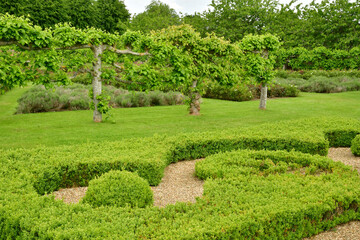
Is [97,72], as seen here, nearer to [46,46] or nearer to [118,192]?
[46,46]

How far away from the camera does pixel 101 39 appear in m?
10.8

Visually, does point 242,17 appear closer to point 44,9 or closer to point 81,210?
point 44,9

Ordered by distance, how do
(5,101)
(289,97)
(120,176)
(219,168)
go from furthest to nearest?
(289,97) < (5,101) < (219,168) < (120,176)

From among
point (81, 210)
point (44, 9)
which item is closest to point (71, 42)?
point (81, 210)

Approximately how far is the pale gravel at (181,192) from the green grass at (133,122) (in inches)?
88.8

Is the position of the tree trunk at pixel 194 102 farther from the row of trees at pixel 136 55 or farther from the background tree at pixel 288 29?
the background tree at pixel 288 29

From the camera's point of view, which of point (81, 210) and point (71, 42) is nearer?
point (81, 210)

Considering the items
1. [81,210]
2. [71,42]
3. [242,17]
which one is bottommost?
[81,210]

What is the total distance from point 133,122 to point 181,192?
5.85 metres

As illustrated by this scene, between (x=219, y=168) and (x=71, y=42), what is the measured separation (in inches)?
242

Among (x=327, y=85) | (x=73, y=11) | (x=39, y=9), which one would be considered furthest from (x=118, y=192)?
(x=73, y=11)

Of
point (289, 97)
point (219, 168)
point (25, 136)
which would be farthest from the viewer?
point (289, 97)

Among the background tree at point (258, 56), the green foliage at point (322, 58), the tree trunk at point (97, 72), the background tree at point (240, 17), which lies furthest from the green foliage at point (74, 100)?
the background tree at point (240, 17)

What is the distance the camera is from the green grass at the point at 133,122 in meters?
9.41
